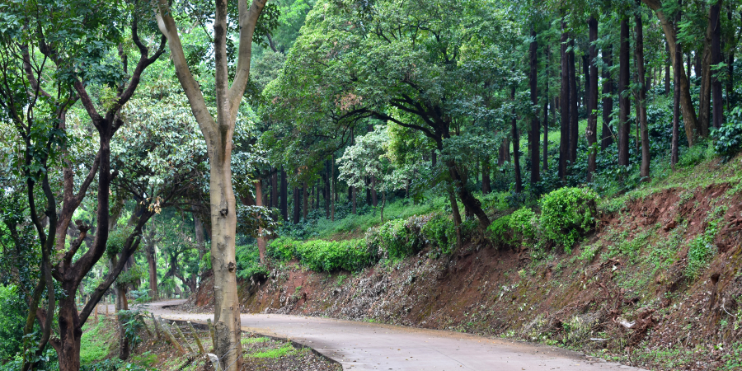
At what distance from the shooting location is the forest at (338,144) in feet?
27.7

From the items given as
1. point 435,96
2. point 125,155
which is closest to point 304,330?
point 125,155

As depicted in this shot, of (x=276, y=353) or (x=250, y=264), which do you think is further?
(x=250, y=264)

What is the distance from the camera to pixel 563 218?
1325 cm

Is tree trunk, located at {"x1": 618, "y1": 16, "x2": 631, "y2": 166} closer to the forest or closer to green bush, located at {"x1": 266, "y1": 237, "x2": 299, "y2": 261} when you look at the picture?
the forest

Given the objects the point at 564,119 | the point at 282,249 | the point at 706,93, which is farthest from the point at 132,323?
the point at 706,93

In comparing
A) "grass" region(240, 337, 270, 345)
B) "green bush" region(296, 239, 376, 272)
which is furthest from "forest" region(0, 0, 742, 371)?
"grass" region(240, 337, 270, 345)

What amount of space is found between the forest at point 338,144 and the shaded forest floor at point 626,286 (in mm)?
62

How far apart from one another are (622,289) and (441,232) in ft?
27.7

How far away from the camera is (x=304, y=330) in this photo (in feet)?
46.8

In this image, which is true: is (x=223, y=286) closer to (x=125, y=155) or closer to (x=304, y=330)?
(x=304, y=330)

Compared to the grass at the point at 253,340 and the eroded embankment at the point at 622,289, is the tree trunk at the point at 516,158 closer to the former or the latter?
the eroded embankment at the point at 622,289

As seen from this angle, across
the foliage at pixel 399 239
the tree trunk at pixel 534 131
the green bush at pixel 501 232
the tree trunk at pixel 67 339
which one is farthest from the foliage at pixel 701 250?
the tree trunk at pixel 67 339

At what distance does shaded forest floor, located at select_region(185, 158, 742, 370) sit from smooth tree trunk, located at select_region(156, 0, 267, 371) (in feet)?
19.8

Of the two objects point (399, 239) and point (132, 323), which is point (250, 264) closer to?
point (399, 239)
